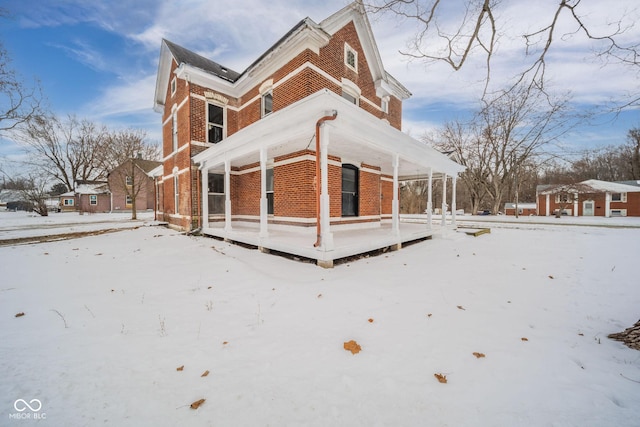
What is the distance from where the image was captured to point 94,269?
5477 mm

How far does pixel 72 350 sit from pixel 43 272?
177 inches

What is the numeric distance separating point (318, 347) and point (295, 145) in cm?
628

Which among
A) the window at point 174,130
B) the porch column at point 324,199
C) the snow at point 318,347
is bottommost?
the snow at point 318,347

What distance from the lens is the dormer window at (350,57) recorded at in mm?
Answer: 10219

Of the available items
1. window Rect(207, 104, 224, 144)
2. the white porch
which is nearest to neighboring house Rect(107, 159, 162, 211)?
window Rect(207, 104, 224, 144)

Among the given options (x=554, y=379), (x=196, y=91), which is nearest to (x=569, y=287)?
(x=554, y=379)

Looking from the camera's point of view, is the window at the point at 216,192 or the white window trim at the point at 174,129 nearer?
the window at the point at 216,192

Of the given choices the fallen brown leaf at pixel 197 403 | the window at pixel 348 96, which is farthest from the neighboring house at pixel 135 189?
the fallen brown leaf at pixel 197 403

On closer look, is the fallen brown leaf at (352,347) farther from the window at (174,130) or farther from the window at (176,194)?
the window at (174,130)

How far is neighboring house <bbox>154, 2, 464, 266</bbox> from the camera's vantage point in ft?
20.1

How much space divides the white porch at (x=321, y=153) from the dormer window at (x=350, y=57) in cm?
426

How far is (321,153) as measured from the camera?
5.34 meters

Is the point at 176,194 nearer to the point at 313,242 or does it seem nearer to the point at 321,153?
the point at 313,242

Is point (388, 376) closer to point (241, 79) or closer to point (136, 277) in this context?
point (136, 277)
